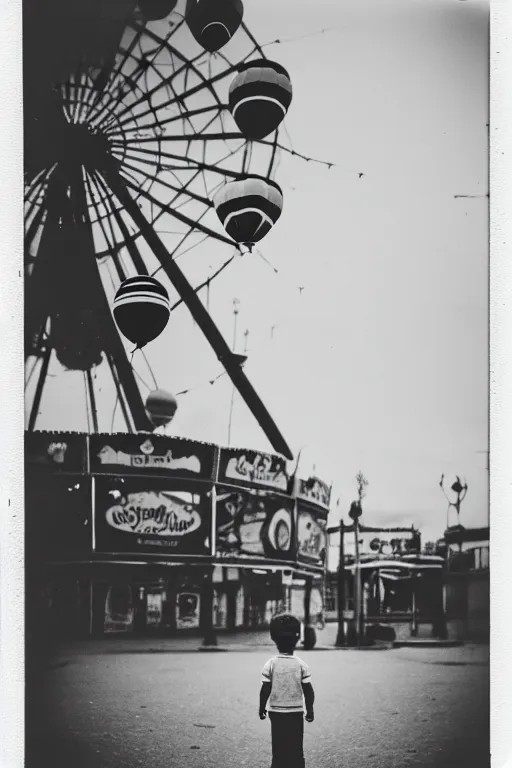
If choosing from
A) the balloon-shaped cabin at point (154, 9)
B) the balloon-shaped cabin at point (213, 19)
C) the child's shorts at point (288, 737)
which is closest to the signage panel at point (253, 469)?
the child's shorts at point (288, 737)

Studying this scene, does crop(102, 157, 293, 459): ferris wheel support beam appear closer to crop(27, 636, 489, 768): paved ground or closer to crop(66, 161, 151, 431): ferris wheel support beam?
crop(66, 161, 151, 431): ferris wheel support beam

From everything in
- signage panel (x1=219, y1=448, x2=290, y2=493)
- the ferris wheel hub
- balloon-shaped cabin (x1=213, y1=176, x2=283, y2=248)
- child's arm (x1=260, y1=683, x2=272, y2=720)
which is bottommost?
child's arm (x1=260, y1=683, x2=272, y2=720)

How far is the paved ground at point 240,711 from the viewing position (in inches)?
165

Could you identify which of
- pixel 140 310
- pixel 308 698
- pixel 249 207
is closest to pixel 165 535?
pixel 140 310

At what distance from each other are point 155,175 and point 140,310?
0.82 m

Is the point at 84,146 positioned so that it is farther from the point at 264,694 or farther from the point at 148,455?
the point at 264,694

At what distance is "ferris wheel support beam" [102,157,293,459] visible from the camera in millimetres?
4492

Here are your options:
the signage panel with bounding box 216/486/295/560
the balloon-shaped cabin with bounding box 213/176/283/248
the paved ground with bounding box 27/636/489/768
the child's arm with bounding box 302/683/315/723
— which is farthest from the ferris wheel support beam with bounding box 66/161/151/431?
the child's arm with bounding box 302/683/315/723

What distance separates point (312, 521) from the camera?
479 cm

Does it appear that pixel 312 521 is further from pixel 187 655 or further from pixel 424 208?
pixel 424 208

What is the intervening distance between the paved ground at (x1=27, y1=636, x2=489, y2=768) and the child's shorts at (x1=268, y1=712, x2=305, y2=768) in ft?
1.21

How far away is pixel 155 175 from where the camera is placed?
4691mm

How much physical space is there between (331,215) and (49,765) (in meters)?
3.23

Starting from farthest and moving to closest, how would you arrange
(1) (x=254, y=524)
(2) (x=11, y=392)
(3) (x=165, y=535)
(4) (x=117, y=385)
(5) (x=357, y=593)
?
(1) (x=254, y=524) → (3) (x=165, y=535) → (5) (x=357, y=593) → (4) (x=117, y=385) → (2) (x=11, y=392)
